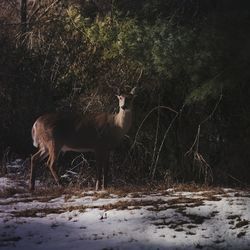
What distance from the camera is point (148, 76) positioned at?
15016 mm

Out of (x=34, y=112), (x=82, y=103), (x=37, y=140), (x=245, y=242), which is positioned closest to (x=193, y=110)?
(x=82, y=103)

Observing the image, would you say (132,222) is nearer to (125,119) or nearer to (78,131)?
(125,119)

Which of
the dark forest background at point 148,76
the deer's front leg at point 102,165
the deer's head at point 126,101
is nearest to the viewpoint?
the deer's front leg at point 102,165

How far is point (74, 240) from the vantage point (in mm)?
6887

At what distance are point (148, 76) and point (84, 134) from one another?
9.32 ft

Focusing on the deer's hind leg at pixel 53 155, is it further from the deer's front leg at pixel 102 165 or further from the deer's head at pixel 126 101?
the deer's head at pixel 126 101

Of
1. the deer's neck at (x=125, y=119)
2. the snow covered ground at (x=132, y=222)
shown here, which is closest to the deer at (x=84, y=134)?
the deer's neck at (x=125, y=119)

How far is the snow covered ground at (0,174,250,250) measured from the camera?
6.75m

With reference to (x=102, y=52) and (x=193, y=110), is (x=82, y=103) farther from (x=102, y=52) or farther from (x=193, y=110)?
(x=193, y=110)

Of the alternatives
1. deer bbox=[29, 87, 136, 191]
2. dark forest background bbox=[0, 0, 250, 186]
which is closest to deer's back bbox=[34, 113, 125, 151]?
deer bbox=[29, 87, 136, 191]

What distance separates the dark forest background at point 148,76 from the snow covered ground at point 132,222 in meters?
4.27

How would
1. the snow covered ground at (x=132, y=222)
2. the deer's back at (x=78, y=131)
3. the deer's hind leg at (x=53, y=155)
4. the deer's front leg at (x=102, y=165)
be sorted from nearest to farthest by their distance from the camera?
the snow covered ground at (x=132, y=222) < the deer's front leg at (x=102, y=165) < the deer's back at (x=78, y=131) < the deer's hind leg at (x=53, y=155)

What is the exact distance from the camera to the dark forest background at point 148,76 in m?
12.9

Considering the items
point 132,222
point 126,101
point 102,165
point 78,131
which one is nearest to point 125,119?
point 126,101
